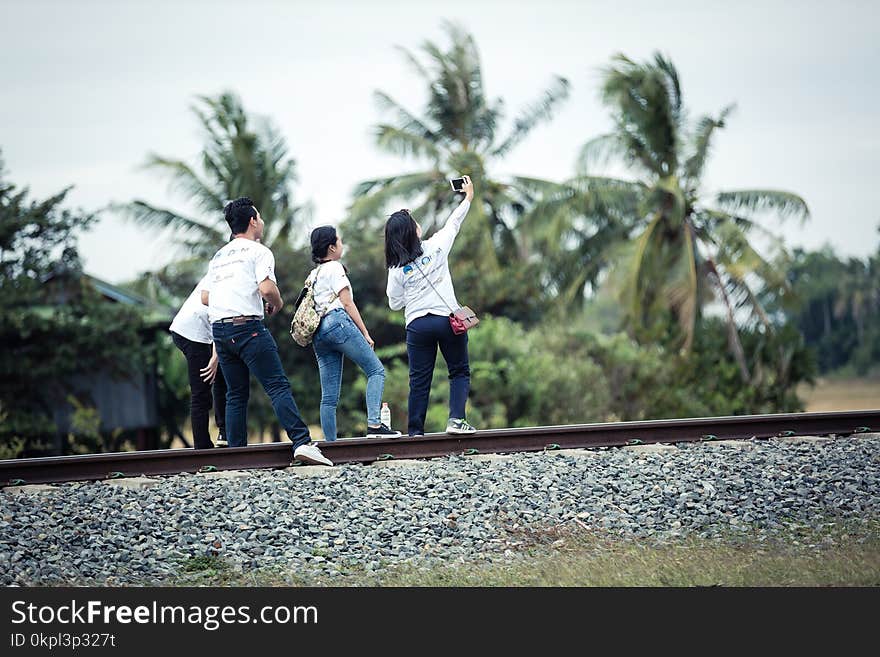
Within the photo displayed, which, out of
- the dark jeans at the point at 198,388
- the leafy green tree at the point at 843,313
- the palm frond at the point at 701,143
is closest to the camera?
the dark jeans at the point at 198,388

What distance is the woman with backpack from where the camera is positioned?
863 cm

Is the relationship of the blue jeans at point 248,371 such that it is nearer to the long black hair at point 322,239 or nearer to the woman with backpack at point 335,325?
the woman with backpack at point 335,325

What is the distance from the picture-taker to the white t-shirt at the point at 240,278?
27.1 ft

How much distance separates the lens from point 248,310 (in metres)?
8.34

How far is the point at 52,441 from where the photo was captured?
2745 centimetres

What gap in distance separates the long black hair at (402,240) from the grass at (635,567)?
250 cm

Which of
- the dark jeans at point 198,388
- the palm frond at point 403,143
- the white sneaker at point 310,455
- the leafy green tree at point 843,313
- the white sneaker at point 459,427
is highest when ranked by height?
the palm frond at point 403,143

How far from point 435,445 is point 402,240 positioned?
1.59 meters

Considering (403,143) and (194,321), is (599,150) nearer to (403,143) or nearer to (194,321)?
(403,143)

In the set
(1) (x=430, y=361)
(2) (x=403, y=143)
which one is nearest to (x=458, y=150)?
(2) (x=403, y=143)

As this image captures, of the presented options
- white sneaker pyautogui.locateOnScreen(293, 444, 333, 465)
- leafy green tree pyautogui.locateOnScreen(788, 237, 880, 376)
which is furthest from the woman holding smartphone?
leafy green tree pyautogui.locateOnScreen(788, 237, 880, 376)

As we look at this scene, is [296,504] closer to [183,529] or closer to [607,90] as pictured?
[183,529]

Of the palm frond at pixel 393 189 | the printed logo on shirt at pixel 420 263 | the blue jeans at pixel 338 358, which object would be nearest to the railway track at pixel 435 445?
the blue jeans at pixel 338 358

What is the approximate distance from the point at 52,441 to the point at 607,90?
17921 mm
